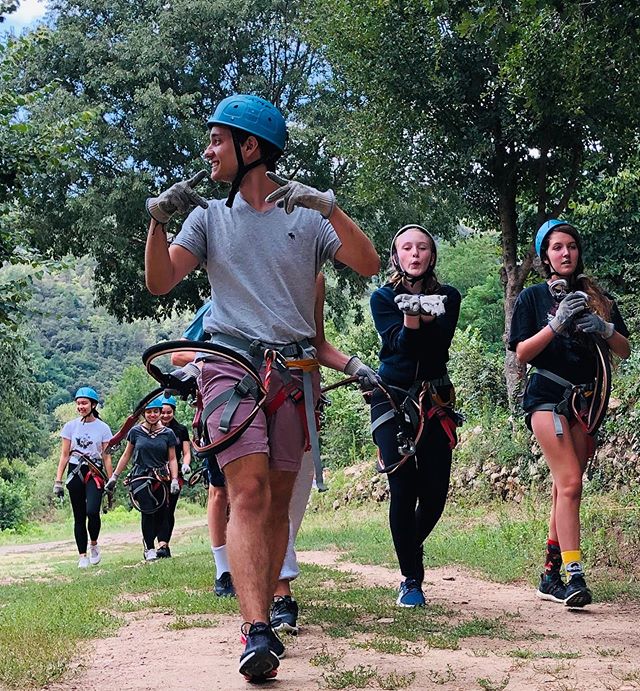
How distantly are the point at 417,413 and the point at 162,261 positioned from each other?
2398 millimetres

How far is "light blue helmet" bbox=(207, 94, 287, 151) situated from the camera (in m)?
4.95

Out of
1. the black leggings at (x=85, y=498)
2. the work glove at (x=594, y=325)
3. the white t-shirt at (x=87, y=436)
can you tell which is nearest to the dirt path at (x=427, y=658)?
the work glove at (x=594, y=325)

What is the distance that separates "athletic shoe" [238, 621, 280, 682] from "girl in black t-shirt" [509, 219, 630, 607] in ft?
9.62

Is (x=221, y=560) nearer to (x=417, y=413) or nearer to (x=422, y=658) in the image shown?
(x=417, y=413)

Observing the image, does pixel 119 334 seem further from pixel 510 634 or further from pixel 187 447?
pixel 510 634

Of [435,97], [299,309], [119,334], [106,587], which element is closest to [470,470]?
→ [435,97]

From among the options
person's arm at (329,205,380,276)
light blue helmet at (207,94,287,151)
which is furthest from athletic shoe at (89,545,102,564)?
light blue helmet at (207,94,287,151)

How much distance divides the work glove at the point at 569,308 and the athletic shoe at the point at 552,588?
1763 millimetres

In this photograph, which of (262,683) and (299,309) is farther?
(299,309)

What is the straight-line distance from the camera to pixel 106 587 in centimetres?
915

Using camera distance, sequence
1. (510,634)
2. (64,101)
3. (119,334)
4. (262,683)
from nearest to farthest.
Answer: (262,683)
(510,634)
(64,101)
(119,334)

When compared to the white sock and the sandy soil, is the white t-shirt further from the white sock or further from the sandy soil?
the sandy soil

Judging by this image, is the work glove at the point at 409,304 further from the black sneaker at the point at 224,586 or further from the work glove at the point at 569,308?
the black sneaker at the point at 224,586

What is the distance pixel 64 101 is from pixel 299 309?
2223 centimetres
